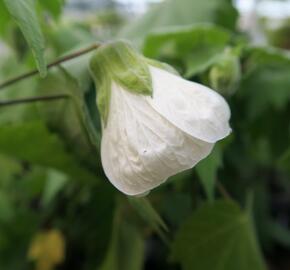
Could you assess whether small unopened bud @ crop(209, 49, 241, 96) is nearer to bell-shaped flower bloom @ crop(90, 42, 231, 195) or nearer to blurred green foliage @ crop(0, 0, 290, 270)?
blurred green foliage @ crop(0, 0, 290, 270)

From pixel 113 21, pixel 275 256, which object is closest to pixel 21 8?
pixel 275 256

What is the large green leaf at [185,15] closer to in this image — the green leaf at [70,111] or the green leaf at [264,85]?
the green leaf at [264,85]

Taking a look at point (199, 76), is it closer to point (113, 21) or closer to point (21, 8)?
point (21, 8)

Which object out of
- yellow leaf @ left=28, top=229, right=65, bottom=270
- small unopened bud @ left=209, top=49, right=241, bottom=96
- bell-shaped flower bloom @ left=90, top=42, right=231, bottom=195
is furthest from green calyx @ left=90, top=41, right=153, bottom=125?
yellow leaf @ left=28, top=229, right=65, bottom=270

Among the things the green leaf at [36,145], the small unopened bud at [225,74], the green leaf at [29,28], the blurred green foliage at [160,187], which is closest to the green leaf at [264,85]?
the blurred green foliage at [160,187]

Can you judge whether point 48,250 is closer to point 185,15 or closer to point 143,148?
point 185,15

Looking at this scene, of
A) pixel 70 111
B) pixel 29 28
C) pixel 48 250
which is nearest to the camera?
pixel 29 28

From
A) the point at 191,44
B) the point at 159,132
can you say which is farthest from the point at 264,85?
the point at 159,132
